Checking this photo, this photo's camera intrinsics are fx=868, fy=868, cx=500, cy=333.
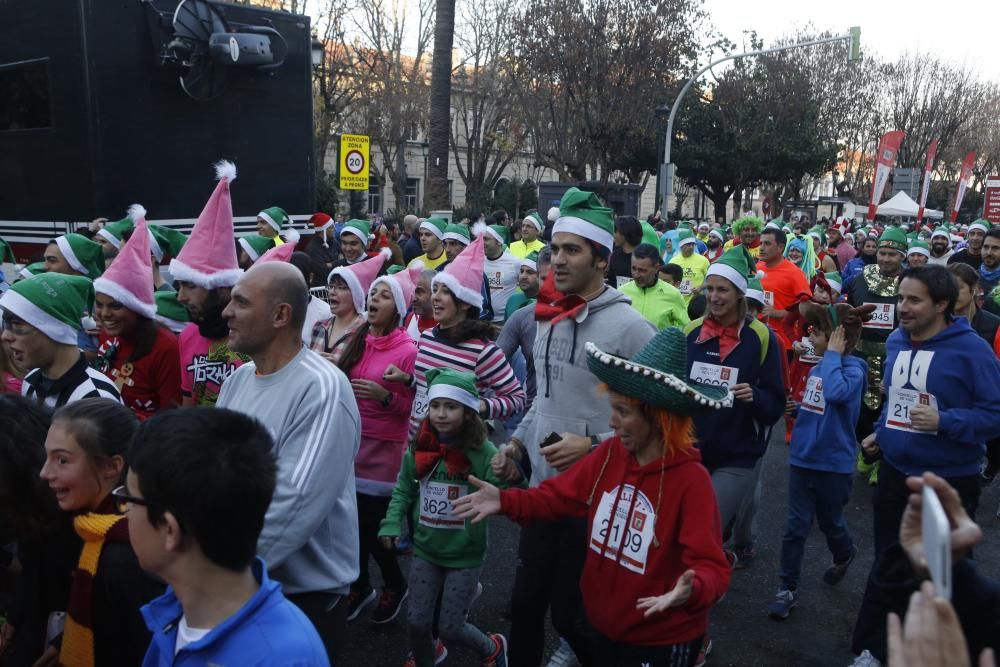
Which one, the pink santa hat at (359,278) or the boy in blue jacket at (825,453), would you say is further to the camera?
the pink santa hat at (359,278)

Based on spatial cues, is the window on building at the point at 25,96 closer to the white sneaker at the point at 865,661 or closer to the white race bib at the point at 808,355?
A: the white race bib at the point at 808,355

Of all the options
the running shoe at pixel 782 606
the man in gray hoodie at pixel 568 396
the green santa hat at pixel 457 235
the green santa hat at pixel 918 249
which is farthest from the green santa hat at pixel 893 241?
the man in gray hoodie at pixel 568 396

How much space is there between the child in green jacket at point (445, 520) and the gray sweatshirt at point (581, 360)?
0.42m

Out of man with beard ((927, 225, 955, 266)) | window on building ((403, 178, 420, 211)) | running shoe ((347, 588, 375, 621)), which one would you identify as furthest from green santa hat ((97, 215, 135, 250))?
window on building ((403, 178, 420, 211))

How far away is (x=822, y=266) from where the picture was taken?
44.9 ft

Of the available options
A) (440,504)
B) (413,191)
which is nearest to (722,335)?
(440,504)

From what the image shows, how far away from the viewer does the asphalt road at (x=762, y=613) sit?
465cm

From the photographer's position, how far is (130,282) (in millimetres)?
4242

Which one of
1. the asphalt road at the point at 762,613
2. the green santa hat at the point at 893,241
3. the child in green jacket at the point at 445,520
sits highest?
the green santa hat at the point at 893,241

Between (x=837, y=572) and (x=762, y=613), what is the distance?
0.69 meters

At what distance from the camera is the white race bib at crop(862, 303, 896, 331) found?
25.7 feet

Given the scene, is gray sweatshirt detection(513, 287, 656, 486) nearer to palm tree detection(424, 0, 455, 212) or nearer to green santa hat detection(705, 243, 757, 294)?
green santa hat detection(705, 243, 757, 294)

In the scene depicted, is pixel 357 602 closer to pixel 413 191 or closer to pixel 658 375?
pixel 658 375

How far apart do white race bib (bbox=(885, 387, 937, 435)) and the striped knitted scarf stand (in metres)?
3.76
